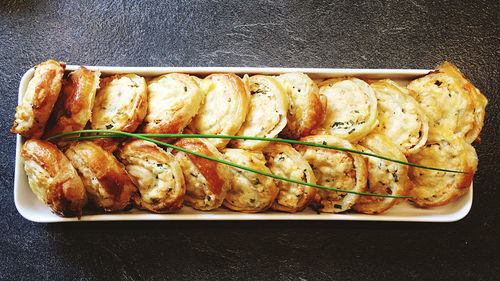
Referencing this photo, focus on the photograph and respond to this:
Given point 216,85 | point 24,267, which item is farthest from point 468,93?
point 24,267

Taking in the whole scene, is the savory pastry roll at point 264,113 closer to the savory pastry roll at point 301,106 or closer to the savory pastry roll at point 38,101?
the savory pastry roll at point 301,106

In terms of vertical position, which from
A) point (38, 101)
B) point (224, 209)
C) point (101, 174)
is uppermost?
point (38, 101)

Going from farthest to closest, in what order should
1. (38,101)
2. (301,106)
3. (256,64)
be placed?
(256,64), (301,106), (38,101)

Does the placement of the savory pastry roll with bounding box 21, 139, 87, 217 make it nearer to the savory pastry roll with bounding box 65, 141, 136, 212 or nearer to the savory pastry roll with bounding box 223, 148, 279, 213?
the savory pastry roll with bounding box 65, 141, 136, 212

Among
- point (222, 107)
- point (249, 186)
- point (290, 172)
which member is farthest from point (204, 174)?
point (290, 172)

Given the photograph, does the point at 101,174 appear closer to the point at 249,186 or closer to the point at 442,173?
the point at 249,186

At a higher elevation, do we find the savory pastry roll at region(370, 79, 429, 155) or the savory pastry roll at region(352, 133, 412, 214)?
the savory pastry roll at region(370, 79, 429, 155)

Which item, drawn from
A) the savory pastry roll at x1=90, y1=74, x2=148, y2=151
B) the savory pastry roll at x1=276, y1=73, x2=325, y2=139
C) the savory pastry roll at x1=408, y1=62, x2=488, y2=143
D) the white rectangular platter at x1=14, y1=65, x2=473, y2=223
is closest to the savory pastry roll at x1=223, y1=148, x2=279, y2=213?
the white rectangular platter at x1=14, y1=65, x2=473, y2=223
